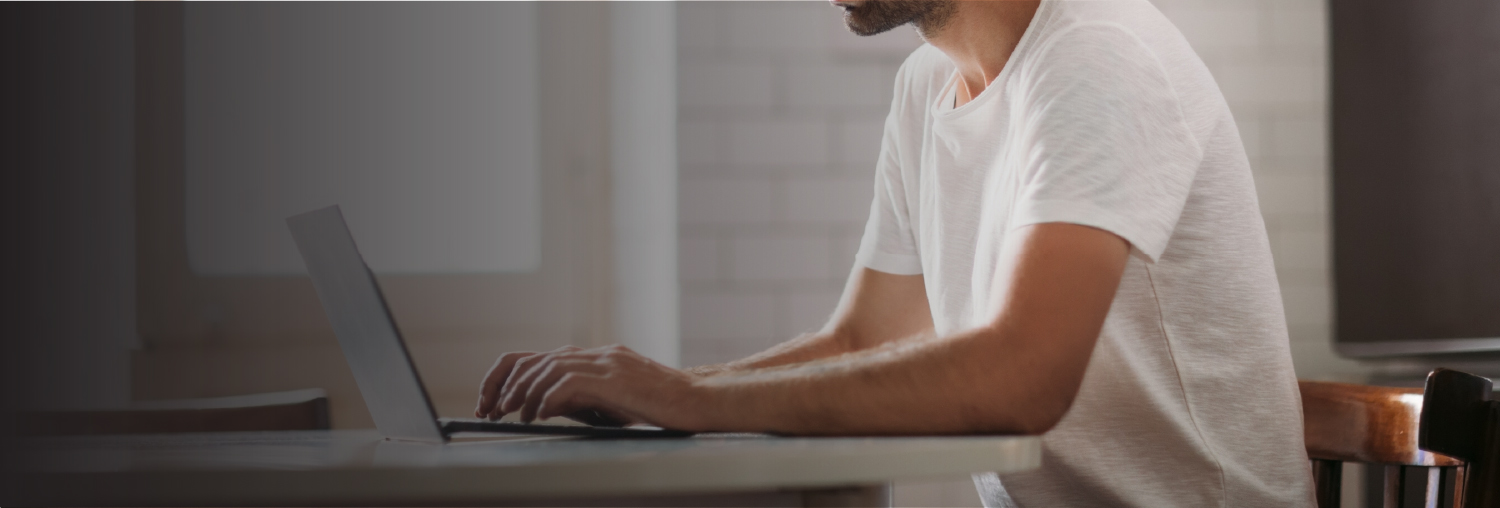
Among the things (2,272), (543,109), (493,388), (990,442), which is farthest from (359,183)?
(990,442)

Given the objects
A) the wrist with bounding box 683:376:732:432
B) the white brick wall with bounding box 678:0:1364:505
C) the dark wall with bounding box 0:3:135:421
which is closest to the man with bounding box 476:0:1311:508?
the wrist with bounding box 683:376:732:432

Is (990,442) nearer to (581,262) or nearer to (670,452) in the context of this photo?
(670,452)

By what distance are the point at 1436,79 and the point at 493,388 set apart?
5.73ft

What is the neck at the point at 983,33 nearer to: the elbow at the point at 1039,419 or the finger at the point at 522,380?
the elbow at the point at 1039,419

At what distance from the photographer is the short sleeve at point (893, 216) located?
1362mm

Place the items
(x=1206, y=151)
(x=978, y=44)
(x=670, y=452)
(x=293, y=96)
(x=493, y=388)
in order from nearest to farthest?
(x=670, y=452), (x=493, y=388), (x=1206, y=151), (x=978, y=44), (x=293, y=96)

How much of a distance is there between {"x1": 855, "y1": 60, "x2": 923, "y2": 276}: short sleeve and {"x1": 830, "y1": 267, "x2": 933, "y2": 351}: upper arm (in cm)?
1

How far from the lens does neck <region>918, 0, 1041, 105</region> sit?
1095 mm

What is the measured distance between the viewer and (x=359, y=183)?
6.99ft

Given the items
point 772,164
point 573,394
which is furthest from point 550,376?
point 772,164

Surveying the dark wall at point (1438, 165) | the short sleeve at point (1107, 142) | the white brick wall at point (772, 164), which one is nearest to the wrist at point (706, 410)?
the short sleeve at point (1107, 142)

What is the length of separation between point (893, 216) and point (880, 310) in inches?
5.3

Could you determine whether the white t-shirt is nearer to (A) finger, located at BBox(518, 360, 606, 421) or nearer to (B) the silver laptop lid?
(A) finger, located at BBox(518, 360, 606, 421)

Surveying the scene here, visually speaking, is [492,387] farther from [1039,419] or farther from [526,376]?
[1039,419]
